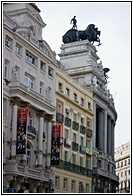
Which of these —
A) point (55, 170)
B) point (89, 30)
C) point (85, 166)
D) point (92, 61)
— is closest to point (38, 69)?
point (55, 170)

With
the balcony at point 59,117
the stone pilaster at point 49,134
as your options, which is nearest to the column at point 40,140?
the stone pilaster at point 49,134

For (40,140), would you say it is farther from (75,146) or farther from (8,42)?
(75,146)

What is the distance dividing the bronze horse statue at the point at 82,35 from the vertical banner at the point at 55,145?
1267 inches

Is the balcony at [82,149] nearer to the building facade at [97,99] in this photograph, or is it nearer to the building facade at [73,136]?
the building facade at [73,136]

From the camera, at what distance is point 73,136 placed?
67188mm

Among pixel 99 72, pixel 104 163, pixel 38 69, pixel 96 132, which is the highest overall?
pixel 99 72

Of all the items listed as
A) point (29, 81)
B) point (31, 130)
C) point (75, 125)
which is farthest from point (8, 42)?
point (75, 125)

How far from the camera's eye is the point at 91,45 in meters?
84.3

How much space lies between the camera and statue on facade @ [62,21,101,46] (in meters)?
86.8

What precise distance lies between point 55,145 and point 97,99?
23.1 metres

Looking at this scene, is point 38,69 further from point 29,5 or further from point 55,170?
point 55,170

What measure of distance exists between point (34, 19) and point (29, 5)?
1890 mm

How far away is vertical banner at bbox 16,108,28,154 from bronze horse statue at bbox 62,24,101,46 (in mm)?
39370

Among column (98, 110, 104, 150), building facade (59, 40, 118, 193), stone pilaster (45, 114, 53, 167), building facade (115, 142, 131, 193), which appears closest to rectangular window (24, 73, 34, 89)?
stone pilaster (45, 114, 53, 167)
